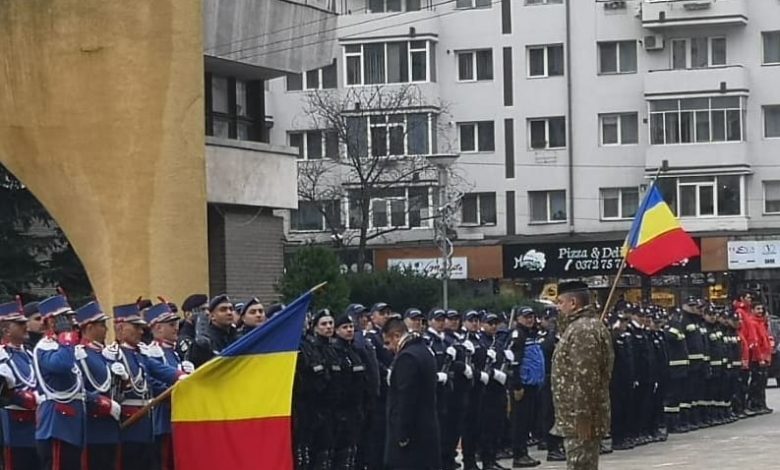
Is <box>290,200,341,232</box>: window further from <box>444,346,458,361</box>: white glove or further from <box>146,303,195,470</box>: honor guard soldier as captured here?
<box>146,303,195,470</box>: honor guard soldier

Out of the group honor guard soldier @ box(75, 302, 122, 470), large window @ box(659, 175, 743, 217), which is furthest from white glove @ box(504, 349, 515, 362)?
large window @ box(659, 175, 743, 217)

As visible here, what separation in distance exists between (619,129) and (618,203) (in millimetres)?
2612

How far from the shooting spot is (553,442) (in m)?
22.4

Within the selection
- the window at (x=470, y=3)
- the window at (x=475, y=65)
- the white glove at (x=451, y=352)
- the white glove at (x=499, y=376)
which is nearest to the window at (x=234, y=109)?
the white glove at (x=499, y=376)

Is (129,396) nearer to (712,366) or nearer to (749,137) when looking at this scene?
(712,366)

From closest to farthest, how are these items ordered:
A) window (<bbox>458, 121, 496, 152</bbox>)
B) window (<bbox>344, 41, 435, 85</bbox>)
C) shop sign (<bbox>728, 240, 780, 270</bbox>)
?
1. shop sign (<bbox>728, 240, 780, 270</bbox>)
2. window (<bbox>458, 121, 496, 152</bbox>)
3. window (<bbox>344, 41, 435, 85</bbox>)

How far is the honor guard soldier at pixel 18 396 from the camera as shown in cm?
1459

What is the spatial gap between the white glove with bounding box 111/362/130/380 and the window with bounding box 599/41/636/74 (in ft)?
151

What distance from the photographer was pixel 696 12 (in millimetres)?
57625

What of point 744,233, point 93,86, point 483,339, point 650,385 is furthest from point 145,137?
point 744,233

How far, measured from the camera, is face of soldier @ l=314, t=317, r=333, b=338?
17422 mm

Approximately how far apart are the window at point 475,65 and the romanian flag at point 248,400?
155 ft

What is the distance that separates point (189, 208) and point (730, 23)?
37.8 metres

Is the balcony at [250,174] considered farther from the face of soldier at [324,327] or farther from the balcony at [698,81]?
the balcony at [698,81]
